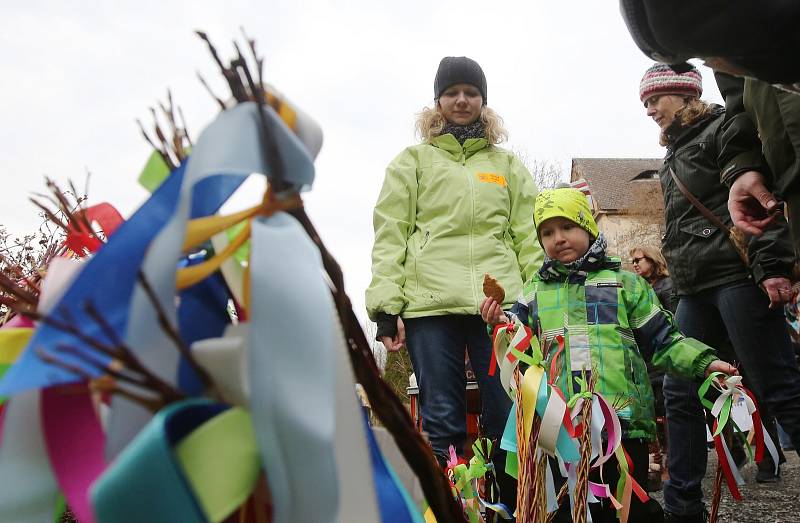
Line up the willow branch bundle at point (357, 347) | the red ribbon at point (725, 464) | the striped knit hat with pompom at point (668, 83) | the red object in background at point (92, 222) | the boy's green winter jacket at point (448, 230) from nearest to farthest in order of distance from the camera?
1. the willow branch bundle at point (357, 347)
2. the red object in background at point (92, 222)
3. the red ribbon at point (725, 464)
4. the boy's green winter jacket at point (448, 230)
5. the striped knit hat with pompom at point (668, 83)

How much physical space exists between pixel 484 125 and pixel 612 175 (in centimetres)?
2781

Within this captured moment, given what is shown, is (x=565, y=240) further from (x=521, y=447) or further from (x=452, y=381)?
(x=521, y=447)

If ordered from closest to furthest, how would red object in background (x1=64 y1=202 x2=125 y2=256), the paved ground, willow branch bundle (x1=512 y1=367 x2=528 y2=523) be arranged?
red object in background (x1=64 y1=202 x2=125 y2=256) → willow branch bundle (x1=512 y1=367 x2=528 y2=523) → the paved ground

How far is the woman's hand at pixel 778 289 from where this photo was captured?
7.08 ft

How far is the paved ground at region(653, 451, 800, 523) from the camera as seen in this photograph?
2930mm

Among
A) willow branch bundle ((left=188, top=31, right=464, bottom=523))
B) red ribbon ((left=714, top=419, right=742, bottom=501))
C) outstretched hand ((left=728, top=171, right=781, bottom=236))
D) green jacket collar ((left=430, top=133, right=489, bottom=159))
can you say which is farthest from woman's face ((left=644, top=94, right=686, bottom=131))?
willow branch bundle ((left=188, top=31, right=464, bottom=523))

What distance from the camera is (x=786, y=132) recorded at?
1.67 m

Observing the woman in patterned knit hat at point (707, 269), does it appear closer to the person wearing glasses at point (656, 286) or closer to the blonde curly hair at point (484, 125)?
the blonde curly hair at point (484, 125)

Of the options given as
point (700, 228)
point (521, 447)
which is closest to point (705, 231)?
point (700, 228)

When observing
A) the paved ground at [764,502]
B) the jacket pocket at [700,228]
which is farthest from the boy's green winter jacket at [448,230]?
the paved ground at [764,502]

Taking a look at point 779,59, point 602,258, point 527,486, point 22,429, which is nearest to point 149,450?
point 22,429

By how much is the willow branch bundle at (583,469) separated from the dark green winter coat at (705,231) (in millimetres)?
870

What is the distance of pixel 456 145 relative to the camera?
2.82 m

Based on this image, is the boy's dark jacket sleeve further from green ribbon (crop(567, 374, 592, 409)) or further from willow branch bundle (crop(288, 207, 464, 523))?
willow branch bundle (crop(288, 207, 464, 523))
